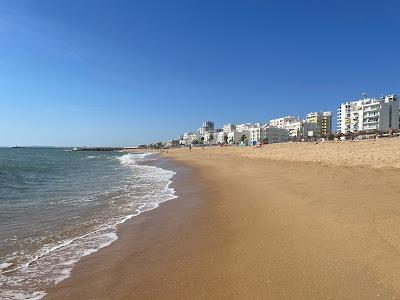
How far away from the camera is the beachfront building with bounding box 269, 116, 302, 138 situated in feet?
512

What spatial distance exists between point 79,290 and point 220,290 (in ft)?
6.08

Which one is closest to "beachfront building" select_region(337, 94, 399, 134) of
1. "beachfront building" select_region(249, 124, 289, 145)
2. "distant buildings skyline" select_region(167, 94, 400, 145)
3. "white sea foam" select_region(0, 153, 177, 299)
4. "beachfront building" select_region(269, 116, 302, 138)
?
"distant buildings skyline" select_region(167, 94, 400, 145)

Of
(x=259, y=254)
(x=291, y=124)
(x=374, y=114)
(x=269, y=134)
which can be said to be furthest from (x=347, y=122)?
(x=259, y=254)

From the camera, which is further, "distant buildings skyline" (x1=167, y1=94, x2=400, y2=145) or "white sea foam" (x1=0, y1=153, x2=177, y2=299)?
"distant buildings skyline" (x1=167, y1=94, x2=400, y2=145)

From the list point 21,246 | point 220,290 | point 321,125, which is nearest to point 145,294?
point 220,290

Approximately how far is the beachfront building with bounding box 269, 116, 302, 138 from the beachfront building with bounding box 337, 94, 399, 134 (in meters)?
22.4

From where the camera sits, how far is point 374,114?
11369 cm

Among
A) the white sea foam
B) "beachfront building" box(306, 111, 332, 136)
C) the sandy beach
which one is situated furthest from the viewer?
"beachfront building" box(306, 111, 332, 136)

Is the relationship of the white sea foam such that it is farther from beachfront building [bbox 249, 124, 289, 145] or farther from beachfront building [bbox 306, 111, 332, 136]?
beachfront building [bbox 306, 111, 332, 136]

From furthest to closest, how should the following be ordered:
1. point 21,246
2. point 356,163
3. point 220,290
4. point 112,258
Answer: point 356,163 < point 21,246 < point 112,258 < point 220,290

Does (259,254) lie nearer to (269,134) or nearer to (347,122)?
(347,122)

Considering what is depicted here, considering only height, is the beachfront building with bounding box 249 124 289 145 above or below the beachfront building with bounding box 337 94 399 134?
below

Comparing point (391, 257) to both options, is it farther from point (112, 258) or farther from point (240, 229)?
point (112, 258)

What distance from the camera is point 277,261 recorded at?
4.87 meters
